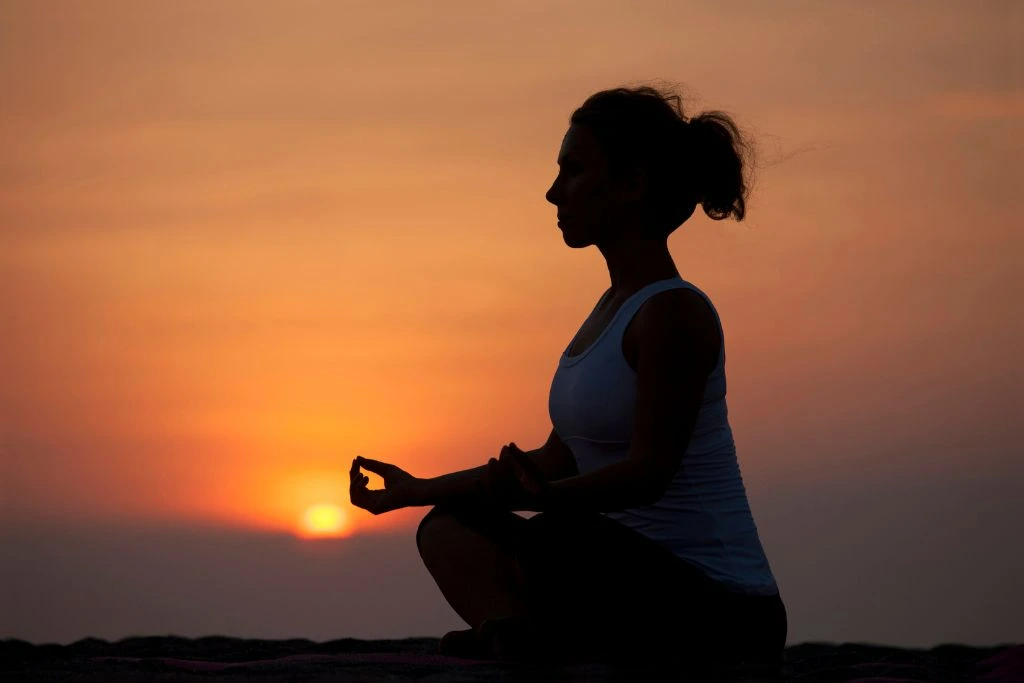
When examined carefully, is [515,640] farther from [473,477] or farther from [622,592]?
[473,477]

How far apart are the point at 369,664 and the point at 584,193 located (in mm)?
1405

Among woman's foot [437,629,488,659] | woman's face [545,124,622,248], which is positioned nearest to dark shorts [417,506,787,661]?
woman's foot [437,629,488,659]

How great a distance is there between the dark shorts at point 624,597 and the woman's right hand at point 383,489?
1.72 ft

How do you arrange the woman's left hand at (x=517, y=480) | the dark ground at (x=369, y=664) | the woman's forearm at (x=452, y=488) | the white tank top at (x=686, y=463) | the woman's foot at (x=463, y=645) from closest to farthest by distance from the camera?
the woman's left hand at (x=517, y=480)
the dark ground at (x=369, y=664)
the white tank top at (x=686, y=463)
the woman's foot at (x=463, y=645)
the woman's forearm at (x=452, y=488)

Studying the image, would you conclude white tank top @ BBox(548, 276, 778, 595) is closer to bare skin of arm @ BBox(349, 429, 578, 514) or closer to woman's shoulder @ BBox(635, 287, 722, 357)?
woman's shoulder @ BBox(635, 287, 722, 357)

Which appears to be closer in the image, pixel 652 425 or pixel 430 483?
pixel 652 425

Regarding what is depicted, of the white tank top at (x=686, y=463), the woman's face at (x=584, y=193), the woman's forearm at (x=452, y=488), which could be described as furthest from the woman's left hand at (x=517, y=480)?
the woman's face at (x=584, y=193)

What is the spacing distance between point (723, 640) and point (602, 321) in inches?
35.4

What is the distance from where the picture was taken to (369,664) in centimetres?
331

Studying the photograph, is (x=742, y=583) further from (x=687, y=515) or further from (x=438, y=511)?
(x=438, y=511)

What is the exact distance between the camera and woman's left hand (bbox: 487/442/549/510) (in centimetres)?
283

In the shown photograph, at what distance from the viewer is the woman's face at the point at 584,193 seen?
3.37 m

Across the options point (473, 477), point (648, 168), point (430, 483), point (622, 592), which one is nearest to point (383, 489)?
point (430, 483)

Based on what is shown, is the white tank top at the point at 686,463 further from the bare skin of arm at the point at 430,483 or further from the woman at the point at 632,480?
the bare skin of arm at the point at 430,483
